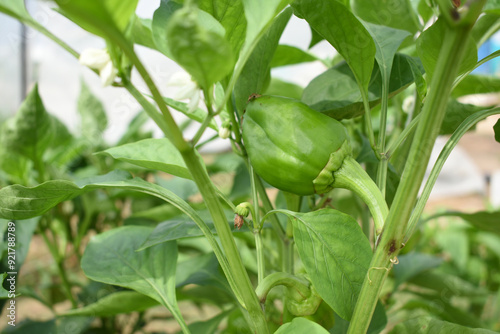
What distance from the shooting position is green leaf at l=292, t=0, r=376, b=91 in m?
0.30

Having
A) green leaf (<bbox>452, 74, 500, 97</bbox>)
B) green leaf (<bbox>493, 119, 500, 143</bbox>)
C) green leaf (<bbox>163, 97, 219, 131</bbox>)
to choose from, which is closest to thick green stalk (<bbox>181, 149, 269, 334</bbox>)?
green leaf (<bbox>163, 97, 219, 131</bbox>)

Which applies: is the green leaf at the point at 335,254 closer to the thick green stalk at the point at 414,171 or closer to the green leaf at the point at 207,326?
the thick green stalk at the point at 414,171

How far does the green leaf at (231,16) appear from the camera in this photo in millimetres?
283

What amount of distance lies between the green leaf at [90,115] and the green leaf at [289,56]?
18.3 inches

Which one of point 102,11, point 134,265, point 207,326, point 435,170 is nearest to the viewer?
point 102,11

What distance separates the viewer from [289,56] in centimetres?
47

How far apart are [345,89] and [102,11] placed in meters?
0.22

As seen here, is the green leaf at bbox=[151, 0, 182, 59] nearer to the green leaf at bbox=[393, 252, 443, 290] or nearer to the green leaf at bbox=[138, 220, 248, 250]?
the green leaf at bbox=[138, 220, 248, 250]

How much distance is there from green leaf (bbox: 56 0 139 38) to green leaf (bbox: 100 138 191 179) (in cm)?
14

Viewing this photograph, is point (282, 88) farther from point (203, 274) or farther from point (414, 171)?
point (414, 171)

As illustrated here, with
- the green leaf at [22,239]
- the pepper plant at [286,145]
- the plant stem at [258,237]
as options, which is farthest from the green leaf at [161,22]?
the green leaf at [22,239]

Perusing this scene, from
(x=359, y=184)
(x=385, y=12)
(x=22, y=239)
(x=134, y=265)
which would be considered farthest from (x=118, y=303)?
(x=385, y=12)

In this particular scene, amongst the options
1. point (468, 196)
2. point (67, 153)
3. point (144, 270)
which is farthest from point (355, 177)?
point (468, 196)

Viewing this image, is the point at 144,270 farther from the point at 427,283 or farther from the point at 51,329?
the point at 427,283
